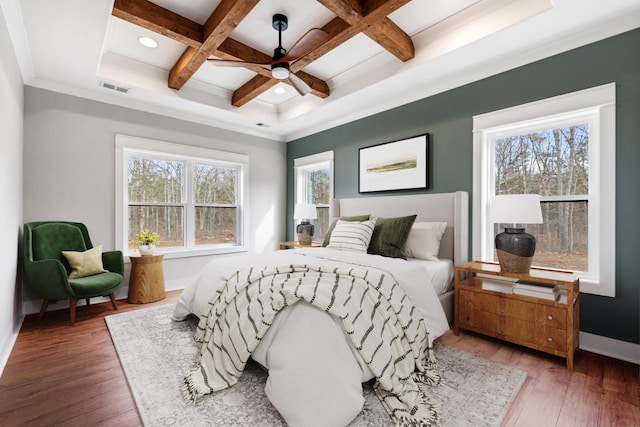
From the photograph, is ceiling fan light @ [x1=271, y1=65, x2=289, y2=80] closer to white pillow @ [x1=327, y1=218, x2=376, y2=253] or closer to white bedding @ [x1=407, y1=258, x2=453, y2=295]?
white pillow @ [x1=327, y1=218, x2=376, y2=253]

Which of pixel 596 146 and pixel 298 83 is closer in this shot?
pixel 596 146

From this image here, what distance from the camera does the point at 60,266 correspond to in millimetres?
2846

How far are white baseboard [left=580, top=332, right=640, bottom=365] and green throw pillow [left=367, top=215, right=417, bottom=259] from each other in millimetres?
1546

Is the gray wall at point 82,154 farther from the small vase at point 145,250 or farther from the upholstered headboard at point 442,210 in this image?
the upholstered headboard at point 442,210

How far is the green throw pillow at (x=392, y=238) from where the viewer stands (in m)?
3.11

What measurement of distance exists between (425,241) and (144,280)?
3260 mm

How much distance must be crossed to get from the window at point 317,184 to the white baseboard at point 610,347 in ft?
10.7

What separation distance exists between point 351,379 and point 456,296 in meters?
1.57

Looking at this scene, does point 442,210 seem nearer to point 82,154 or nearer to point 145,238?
point 145,238

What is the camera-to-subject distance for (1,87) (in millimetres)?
2230

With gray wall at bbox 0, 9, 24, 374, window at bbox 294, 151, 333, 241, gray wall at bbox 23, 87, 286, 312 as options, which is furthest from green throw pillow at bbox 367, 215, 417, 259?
gray wall at bbox 0, 9, 24, 374

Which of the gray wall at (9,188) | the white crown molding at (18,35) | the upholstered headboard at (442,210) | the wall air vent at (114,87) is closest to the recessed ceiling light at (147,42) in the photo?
the wall air vent at (114,87)

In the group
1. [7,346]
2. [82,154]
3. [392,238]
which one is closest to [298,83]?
[392,238]

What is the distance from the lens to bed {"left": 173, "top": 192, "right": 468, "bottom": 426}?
61.4 inches
